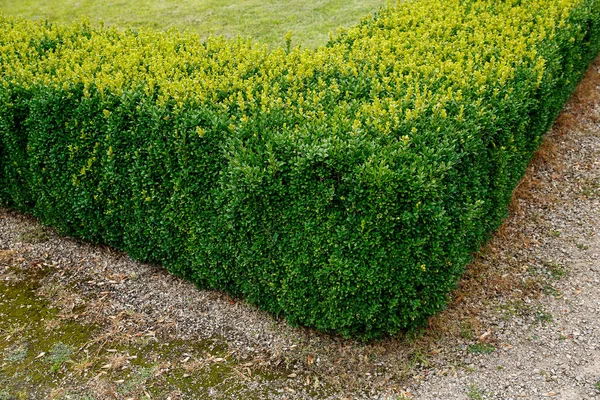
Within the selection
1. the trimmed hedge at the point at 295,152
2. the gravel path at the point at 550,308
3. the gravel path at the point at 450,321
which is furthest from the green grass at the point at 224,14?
the gravel path at the point at 450,321

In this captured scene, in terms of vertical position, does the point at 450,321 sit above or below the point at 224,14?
below

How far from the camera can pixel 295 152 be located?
14.0 ft

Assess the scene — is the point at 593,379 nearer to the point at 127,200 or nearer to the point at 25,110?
the point at 127,200

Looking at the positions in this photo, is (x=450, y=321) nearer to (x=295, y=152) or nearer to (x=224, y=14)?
(x=295, y=152)

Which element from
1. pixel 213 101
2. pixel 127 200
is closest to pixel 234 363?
pixel 127 200

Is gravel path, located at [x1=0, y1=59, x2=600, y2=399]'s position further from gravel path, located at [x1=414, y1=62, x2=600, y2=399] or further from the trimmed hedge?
the trimmed hedge

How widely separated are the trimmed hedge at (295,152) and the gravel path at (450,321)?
216 mm

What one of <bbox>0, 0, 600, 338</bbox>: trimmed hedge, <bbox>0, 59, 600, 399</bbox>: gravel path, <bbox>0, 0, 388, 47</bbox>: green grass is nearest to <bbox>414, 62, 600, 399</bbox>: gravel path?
<bbox>0, 59, 600, 399</bbox>: gravel path

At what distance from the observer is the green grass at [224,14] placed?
1103 cm

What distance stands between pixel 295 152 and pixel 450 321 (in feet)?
6.96

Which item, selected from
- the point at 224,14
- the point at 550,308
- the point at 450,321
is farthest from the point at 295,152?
the point at 224,14

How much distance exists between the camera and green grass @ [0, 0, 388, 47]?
11028 mm

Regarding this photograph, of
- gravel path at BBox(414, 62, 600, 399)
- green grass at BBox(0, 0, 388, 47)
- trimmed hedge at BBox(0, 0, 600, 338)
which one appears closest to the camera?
trimmed hedge at BBox(0, 0, 600, 338)

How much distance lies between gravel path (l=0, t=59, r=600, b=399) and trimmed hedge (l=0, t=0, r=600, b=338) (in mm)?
216
